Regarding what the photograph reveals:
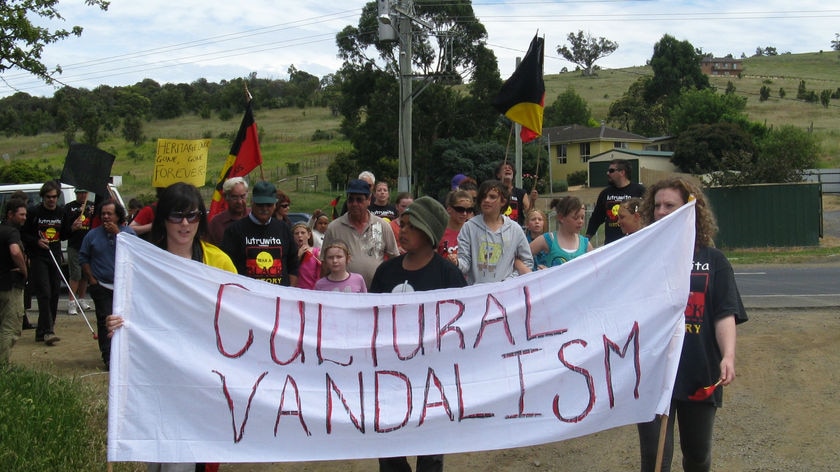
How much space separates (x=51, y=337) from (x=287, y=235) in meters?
4.51

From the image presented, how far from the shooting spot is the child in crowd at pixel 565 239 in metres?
6.20

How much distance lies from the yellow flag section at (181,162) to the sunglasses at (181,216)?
5.38 meters

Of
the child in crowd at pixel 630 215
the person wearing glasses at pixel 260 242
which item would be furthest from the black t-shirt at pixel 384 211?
the child in crowd at pixel 630 215

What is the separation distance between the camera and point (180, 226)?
4086 millimetres

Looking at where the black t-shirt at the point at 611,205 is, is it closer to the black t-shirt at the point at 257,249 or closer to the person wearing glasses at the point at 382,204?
the person wearing glasses at the point at 382,204

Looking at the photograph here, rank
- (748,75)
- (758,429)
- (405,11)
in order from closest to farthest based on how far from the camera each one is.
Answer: (758,429)
(405,11)
(748,75)

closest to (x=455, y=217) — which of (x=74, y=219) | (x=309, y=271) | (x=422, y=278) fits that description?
(x=309, y=271)

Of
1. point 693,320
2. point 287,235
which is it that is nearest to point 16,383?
point 287,235

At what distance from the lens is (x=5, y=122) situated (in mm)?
72312

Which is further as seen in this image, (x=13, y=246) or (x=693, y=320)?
(x=13, y=246)

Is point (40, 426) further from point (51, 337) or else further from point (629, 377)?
point (51, 337)

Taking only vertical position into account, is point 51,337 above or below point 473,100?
below

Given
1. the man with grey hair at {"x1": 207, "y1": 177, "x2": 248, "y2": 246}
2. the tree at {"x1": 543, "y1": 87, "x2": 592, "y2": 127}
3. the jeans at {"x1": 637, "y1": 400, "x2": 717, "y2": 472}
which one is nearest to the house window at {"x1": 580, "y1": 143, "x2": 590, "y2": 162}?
the tree at {"x1": 543, "y1": 87, "x2": 592, "y2": 127}

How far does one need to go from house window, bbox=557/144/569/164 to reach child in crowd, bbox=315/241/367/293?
62728 mm
